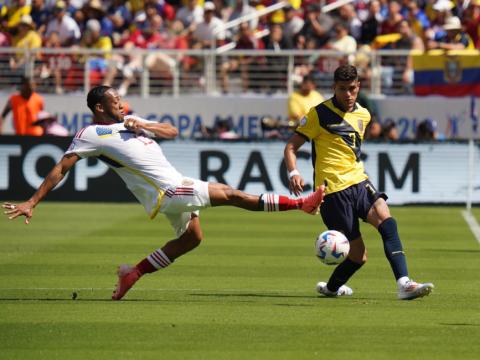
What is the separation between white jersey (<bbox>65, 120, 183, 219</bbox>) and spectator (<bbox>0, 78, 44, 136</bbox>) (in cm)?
1403

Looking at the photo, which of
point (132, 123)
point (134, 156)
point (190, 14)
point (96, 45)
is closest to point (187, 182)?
point (134, 156)

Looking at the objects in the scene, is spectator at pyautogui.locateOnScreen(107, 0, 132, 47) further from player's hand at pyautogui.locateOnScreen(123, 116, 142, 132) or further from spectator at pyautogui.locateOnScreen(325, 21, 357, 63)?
player's hand at pyautogui.locateOnScreen(123, 116, 142, 132)

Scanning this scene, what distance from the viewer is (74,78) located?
26828 millimetres

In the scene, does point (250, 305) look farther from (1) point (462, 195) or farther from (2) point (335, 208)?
(1) point (462, 195)

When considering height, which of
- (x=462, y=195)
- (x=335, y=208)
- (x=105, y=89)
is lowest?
(x=462, y=195)

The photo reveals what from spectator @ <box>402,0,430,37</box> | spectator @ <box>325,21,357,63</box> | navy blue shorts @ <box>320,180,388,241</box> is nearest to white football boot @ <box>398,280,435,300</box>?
navy blue shorts @ <box>320,180,388,241</box>

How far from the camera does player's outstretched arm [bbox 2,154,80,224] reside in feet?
31.8

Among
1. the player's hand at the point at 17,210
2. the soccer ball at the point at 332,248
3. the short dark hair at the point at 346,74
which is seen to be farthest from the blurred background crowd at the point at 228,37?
the player's hand at the point at 17,210

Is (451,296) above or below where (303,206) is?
below

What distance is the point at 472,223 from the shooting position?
59.9 feet

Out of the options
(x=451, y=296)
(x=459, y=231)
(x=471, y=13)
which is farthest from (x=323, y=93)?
(x=451, y=296)

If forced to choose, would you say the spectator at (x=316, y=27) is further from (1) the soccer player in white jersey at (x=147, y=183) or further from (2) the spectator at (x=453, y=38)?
(1) the soccer player in white jersey at (x=147, y=183)

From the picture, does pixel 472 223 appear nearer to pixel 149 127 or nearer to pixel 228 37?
pixel 149 127

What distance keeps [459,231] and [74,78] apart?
12.5 meters
